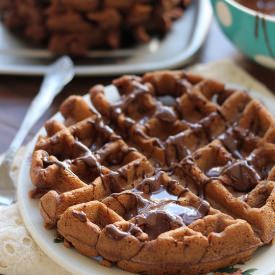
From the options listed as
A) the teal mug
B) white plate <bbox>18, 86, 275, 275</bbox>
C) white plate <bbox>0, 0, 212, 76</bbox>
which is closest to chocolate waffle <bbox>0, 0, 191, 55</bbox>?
white plate <bbox>0, 0, 212, 76</bbox>

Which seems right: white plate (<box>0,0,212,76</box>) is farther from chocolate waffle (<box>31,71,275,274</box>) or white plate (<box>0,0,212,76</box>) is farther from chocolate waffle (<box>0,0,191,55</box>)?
chocolate waffle (<box>31,71,275,274</box>)

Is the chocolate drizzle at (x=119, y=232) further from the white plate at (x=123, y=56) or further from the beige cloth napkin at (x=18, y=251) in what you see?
the white plate at (x=123, y=56)

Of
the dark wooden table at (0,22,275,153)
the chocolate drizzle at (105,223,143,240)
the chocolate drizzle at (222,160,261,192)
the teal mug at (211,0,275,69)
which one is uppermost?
the teal mug at (211,0,275,69)

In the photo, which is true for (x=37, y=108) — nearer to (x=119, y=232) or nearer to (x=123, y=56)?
(x=123, y=56)

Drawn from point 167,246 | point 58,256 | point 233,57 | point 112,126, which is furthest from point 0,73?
A: point 167,246

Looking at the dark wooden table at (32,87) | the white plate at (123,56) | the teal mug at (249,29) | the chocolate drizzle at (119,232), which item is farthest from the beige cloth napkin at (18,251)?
the teal mug at (249,29)
